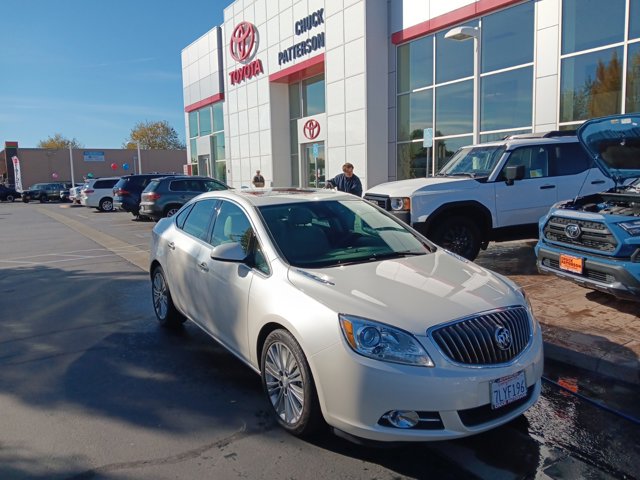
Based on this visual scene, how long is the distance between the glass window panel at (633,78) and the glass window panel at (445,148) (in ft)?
15.1

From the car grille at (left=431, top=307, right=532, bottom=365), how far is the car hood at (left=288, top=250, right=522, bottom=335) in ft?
0.20

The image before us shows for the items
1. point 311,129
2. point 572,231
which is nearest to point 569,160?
point 572,231

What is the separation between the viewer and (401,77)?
17.3 meters

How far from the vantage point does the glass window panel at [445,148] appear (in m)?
15.3

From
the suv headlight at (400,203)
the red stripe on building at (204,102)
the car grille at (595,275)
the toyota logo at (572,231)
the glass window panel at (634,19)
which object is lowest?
the car grille at (595,275)

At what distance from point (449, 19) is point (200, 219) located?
41.3 feet

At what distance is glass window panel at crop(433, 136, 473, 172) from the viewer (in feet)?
50.2

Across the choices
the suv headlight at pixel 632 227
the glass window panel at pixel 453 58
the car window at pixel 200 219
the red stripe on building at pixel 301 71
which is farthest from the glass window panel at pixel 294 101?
the suv headlight at pixel 632 227

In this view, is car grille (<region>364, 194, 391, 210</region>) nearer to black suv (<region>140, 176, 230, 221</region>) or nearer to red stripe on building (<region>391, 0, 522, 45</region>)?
red stripe on building (<region>391, 0, 522, 45</region>)

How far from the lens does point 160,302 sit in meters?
5.89

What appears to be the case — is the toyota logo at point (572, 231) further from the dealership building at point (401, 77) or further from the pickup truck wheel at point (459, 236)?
the dealership building at point (401, 77)

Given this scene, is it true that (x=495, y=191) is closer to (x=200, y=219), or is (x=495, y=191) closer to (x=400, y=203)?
(x=400, y=203)

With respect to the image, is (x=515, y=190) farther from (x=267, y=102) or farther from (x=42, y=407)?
(x=267, y=102)

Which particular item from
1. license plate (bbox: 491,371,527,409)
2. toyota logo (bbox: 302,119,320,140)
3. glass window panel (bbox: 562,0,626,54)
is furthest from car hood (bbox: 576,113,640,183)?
toyota logo (bbox: 302,119,320,140)
